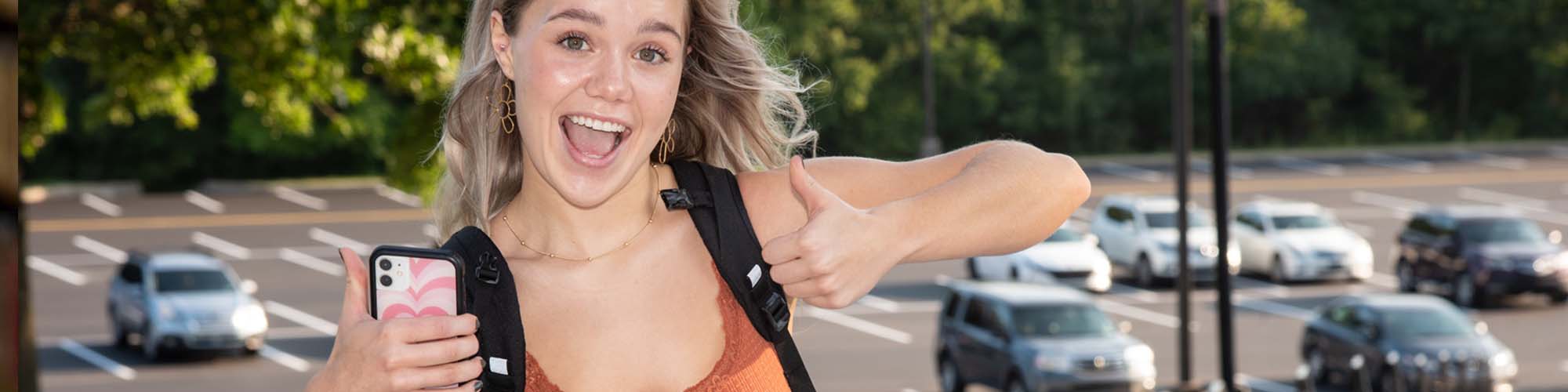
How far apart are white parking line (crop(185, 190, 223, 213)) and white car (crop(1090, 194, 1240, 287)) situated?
2076 centimetres

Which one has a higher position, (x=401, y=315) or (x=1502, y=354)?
(x=401, y=315)

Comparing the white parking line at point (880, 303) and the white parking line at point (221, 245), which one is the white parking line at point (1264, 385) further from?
the white parking line at point (221, 245)

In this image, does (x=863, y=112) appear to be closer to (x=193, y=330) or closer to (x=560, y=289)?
(x=193, y=330)

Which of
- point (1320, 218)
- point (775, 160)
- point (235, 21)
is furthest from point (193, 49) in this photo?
point (1320, 218)

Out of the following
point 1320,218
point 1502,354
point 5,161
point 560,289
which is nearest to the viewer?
point 5,161

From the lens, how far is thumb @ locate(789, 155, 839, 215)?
2322mm

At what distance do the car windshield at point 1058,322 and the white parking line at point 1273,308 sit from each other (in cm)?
835

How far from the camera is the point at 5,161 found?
1182 millimetres

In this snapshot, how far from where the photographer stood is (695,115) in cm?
274

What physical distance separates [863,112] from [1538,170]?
17.1 meters

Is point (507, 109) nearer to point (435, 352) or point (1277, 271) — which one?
point (435, 352)

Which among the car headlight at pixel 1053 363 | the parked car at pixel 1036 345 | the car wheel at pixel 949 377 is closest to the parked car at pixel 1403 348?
the parked car at pixel 1036 345

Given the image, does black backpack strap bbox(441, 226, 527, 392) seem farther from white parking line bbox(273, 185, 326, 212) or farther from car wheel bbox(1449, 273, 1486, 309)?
white parking line bbox(273, 185, 326, 212)

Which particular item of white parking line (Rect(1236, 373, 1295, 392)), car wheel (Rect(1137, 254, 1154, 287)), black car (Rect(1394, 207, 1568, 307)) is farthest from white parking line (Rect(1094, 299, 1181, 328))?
white parking line (Rect(1236, 373, 1295, 392))
